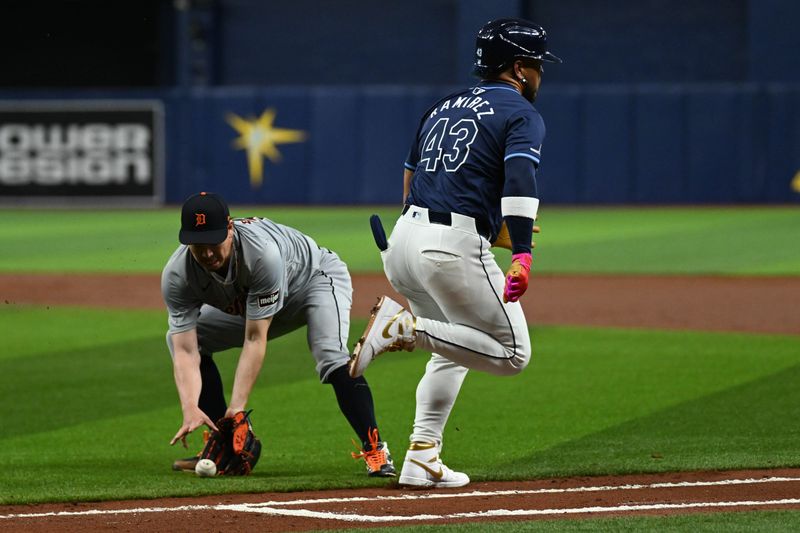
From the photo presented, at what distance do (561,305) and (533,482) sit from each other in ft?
Answer: 25.9

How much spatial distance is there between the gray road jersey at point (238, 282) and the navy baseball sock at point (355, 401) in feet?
1.47

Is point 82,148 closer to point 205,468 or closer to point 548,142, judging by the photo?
point 548,142

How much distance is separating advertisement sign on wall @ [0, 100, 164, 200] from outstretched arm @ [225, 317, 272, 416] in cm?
2384

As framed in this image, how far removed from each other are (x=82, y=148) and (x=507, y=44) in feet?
80.4

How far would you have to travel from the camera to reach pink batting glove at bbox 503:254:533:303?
228 inches

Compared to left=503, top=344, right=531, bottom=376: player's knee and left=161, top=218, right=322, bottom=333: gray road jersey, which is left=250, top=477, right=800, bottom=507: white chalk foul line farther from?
left=161, top=218, right=322, bottom=333: gray road jersey

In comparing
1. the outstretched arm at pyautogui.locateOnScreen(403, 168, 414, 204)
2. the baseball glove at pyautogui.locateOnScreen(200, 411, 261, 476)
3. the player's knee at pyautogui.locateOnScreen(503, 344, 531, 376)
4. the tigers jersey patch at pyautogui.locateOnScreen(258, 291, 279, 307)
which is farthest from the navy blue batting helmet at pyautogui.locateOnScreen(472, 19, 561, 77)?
the baseball glove at pyautogui.locateOnScreen(200, 411, 261, 476)

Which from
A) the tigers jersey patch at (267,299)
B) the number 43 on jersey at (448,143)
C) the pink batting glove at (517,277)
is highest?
the number 43 on jersey at (448,143)

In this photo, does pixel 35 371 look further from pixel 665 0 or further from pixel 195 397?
pixel 665 0

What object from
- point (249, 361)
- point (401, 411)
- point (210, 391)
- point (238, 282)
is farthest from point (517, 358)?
point (401, 411)

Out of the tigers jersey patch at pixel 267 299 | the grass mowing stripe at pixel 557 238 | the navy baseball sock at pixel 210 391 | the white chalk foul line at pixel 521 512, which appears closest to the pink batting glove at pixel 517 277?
the white chalk foul line at pixel 521 512

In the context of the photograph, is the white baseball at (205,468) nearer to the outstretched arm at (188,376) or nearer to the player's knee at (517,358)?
the outstretched arm at (188,376)

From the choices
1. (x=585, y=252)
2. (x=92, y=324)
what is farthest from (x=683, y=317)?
(x=585, y=252)

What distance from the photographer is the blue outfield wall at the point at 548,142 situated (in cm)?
2814
